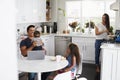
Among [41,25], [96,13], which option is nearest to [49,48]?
[41,25]

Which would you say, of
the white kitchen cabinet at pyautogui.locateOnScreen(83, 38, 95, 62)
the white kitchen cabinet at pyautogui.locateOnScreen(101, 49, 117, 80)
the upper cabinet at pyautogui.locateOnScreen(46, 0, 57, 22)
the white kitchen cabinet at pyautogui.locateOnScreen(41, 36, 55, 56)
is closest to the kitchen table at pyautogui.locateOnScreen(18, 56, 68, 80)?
the white kitchen cabinet at pyautogui.locateOnScreen(101, 49, 117, 80)

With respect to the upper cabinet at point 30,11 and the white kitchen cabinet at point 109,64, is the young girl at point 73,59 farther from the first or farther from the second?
the upper cabinet at point 30,11

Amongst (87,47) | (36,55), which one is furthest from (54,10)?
(36,55)

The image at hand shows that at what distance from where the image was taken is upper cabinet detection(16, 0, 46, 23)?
13.9ft

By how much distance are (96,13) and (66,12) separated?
3.44ft

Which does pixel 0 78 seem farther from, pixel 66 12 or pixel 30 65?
pixel 66 12

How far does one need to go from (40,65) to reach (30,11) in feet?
8.36

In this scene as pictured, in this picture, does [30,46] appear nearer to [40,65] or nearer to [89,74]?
[40,65]

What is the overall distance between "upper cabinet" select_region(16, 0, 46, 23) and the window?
1.03 meters

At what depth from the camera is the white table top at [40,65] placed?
2.36m

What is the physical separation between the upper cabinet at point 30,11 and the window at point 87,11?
1.03m

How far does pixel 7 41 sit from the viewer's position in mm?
684

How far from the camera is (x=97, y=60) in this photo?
455 centimetres

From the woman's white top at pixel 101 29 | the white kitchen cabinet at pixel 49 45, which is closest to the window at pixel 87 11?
the white kitchen cabinet at pixel 49 45
